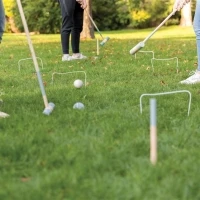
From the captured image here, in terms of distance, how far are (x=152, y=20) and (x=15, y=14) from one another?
394 inches

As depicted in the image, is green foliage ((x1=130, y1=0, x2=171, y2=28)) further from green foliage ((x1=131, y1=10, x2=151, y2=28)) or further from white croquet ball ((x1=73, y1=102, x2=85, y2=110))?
white croquet ball ((x1=73, y1=102, x2=85, y2=110))

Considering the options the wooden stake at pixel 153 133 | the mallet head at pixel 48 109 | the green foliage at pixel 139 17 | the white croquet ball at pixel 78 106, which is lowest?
the green foliage at pixel 139 17

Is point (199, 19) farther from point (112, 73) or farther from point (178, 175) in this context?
point (178, 175)

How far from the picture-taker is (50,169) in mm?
2451

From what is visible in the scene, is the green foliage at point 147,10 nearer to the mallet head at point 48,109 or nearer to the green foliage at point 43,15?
the green foliage at point 43,15

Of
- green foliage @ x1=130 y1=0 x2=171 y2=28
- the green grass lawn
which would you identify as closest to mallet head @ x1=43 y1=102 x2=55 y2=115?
the green grass lawn

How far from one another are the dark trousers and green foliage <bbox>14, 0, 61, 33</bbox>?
21.2 m

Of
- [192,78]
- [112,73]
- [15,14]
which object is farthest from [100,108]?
[15,14]

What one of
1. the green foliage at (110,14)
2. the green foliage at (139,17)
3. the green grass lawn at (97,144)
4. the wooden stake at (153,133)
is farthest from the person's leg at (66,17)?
the green foliage at (139,17)

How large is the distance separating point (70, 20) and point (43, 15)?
21895 mm

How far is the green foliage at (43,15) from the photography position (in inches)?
1096

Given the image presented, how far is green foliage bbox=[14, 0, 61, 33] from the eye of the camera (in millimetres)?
27844

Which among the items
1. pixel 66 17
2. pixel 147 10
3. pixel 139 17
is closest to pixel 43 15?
pixel 139 17

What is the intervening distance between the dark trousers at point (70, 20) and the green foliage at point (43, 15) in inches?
834
